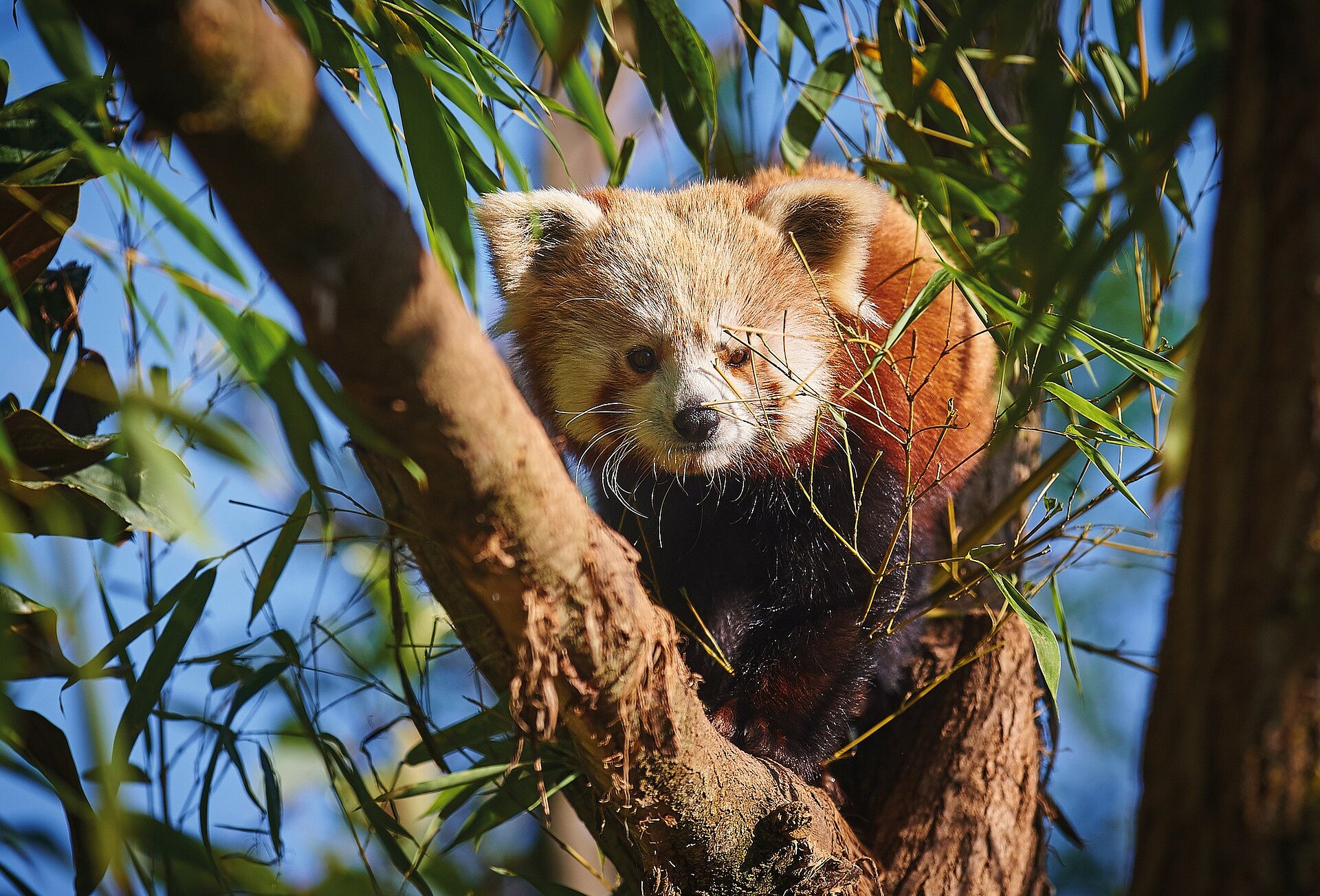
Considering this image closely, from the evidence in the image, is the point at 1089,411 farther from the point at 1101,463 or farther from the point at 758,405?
the point at 758,405

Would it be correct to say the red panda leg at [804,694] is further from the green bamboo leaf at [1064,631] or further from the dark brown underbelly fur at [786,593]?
the green bamboo leaf at [1064,631]

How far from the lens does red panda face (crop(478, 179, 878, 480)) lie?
2.61 metres

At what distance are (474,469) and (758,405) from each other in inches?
56.9

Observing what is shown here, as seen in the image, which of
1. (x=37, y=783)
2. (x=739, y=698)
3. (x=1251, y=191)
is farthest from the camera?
(x=739, y=698)

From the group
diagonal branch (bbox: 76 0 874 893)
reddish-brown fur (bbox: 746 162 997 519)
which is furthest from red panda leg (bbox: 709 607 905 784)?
reddish-brown fur (bbox: 746 162 997 519)

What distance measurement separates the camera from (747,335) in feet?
8.70

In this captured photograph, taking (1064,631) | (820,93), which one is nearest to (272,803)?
(1064,631)

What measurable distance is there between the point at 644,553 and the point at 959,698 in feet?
3.26

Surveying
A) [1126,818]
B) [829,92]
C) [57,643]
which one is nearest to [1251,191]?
[1126,818]

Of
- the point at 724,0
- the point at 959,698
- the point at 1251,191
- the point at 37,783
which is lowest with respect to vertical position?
the point at 37,783

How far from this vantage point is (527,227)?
273 centimetres

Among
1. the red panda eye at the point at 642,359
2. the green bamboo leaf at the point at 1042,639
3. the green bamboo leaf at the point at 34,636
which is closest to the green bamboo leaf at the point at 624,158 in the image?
the red panda eye at the point at 642,359

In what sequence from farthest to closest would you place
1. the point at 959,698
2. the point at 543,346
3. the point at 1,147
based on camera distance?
the point at 543,346
the point at 959,698
the point at 1,147

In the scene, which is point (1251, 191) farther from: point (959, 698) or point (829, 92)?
point (829, 92)
